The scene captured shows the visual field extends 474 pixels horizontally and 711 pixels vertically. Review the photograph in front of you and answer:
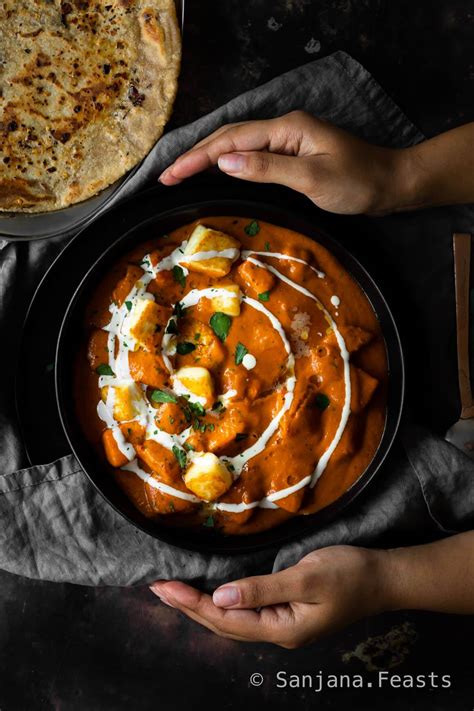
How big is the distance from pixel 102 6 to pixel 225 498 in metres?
1.84

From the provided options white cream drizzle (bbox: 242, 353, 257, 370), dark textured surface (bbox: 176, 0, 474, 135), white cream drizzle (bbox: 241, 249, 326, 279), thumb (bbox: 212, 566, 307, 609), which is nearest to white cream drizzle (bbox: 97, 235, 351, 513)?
white cream drizzle (bbox: 241, 249, 326, 279)

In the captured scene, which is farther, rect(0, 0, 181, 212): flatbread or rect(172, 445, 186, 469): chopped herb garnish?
rect(0, 0, 181, 212): flatbread

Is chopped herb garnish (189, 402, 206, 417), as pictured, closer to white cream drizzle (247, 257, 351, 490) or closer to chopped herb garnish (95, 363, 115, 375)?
chopped herb garnish (95, 363, 115, 375)

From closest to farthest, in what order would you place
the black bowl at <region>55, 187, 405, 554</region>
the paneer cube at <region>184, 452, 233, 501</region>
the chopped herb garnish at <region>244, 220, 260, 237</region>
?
the paneer cube at <region>184, 452, 233, 501</region> → the black bowl at <region>55, 187, 405, 554</region> → the chopped herb garnish at <region>244, 220, 260, 237</region>

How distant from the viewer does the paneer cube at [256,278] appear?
7.42 ft

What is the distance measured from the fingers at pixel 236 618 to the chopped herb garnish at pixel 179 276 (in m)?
1.08

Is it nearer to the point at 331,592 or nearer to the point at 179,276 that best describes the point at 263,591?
the point at 331,592

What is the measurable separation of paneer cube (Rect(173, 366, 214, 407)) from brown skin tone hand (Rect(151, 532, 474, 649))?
0.65 meters

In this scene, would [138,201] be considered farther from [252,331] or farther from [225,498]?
[225,498]

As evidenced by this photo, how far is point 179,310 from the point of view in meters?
2.29

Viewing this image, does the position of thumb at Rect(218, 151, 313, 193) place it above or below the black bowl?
above

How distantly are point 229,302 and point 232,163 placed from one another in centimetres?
46

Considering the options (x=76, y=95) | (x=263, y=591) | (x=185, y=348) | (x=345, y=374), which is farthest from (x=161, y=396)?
(x=76, y=95)

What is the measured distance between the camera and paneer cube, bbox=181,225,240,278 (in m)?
2.25
